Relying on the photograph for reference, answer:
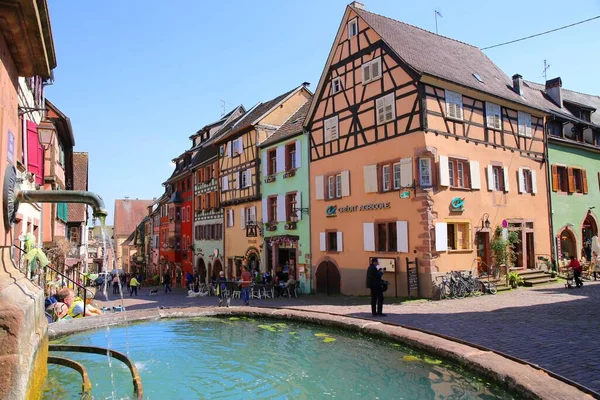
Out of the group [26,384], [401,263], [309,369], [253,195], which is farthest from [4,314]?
[253,195]

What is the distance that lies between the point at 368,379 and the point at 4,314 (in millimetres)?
5101

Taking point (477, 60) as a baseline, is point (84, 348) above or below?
below

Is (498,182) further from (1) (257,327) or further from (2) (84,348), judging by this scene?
(2) (84,348)

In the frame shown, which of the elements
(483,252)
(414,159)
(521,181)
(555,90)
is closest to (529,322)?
(414,159)

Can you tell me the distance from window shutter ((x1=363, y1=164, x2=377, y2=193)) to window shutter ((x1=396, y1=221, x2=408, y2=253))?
2.05 metres

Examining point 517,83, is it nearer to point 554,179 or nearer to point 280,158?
point 554,179

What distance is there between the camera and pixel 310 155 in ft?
77.3

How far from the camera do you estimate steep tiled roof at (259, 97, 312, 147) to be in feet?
81.3

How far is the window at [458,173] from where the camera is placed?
1812cm

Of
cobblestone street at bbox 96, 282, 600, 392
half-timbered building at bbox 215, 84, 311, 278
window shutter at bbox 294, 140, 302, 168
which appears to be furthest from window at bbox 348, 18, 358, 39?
cobblestone street at bbox 96, 282, 600, 392

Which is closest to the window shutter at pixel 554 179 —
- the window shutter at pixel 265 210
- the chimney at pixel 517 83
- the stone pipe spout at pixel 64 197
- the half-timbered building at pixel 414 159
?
the half-timbered building at pixel 414 159

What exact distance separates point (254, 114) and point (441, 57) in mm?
15047

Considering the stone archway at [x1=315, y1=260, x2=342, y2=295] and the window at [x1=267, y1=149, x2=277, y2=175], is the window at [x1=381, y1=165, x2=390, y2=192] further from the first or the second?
the window at [x1=267, y1=149, x2=277, y2=175]

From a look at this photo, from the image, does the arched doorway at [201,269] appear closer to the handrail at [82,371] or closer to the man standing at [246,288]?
the man standing at [246,288]
